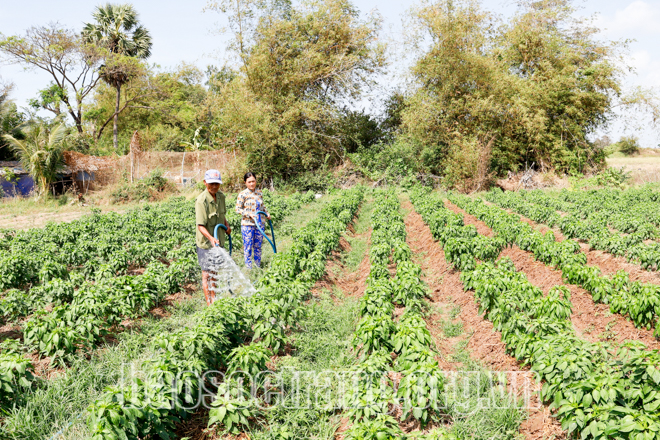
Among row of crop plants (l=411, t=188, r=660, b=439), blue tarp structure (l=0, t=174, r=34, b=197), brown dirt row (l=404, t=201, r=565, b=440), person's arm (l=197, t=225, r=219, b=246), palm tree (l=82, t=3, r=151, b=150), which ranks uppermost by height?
palm tree (l=82, t=3, r=151, b=150)

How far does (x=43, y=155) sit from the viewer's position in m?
18.6

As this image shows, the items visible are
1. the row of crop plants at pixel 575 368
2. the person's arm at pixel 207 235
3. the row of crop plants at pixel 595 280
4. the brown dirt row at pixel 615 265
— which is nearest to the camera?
the row of crop plants at pixel 575 368

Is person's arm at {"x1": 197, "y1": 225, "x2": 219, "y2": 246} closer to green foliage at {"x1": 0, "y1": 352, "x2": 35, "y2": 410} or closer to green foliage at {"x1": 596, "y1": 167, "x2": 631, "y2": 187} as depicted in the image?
green foliage at {"x1": 0, "y1": 352, "x2": 35, "y2": 410}

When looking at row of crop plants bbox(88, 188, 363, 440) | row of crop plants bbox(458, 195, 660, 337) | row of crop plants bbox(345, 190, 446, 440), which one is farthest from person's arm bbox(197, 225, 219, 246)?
row of crop plants bbox(458, 195, 660, 337)

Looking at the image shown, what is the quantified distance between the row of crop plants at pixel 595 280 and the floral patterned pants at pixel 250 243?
204 inches

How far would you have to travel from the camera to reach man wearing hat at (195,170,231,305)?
18.6ft

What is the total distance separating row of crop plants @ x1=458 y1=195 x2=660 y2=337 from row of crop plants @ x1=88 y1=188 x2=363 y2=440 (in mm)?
4155

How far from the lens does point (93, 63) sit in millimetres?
27656

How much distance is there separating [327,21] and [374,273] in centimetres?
2073

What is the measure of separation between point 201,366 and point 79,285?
14.2ft

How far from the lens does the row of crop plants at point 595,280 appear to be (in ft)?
16.8

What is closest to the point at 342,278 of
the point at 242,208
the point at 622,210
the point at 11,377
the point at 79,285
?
the point at 242,208

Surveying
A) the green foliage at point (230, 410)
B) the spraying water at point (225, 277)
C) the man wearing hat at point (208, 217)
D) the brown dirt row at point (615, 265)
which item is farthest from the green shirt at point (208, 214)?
the brown dirt row at point (615, 265)

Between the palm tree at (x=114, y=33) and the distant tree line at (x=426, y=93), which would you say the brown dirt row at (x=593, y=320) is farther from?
the palm tree at (x=114, y=33)
